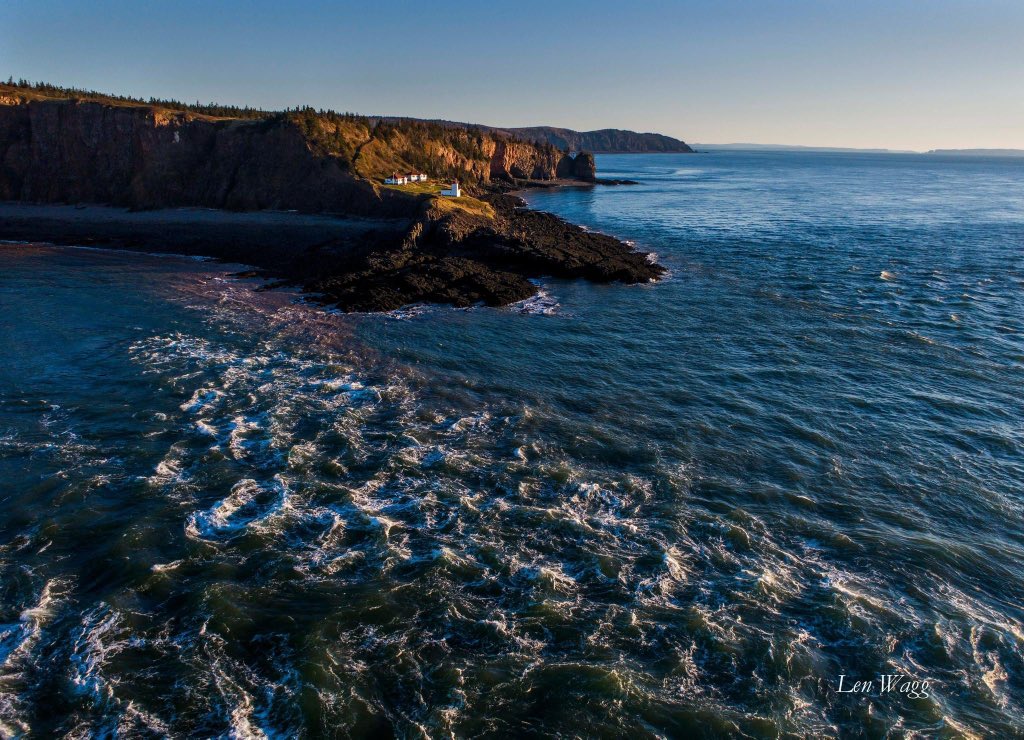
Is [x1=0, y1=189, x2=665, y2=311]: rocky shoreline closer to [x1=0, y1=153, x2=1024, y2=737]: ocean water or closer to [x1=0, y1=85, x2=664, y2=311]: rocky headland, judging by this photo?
[x1=0, y1=85, x2=664, y2=311]: rocky headland

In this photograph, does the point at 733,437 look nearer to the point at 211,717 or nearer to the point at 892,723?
the point at 892,723

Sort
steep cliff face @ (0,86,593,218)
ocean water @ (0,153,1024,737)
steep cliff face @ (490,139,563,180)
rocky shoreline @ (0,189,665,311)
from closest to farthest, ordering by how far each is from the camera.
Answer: ocean water @ (0,153,1024,737) → rocky shoreline @ (0,189,665,311) → steep cliff face @ (0,86,593,218) → steep cliff face @ (490,139,563,180)

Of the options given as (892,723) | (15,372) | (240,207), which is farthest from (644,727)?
(240,207)

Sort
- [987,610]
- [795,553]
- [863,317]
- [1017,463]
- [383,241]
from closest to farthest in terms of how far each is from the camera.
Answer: [987,610] < [795,553] < [1017,463] < [863,317] < [383,241]

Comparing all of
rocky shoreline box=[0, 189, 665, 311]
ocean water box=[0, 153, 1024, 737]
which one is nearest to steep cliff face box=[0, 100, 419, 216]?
rocky shoreline box=[0, 189, 665, 311]

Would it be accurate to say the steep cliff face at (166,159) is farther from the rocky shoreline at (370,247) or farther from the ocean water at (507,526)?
the ocean water at (507,526)

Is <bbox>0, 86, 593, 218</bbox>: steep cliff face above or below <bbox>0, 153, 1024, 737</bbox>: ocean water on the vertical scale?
above

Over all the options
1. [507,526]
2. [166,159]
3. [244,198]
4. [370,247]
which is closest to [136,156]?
[166,159]

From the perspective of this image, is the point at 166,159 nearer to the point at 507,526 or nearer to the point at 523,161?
the point at 507,526

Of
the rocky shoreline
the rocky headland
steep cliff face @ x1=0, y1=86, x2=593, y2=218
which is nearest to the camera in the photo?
the rocky shoreline
